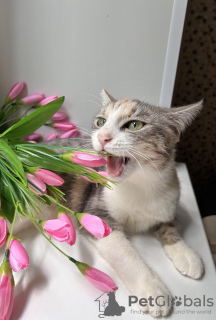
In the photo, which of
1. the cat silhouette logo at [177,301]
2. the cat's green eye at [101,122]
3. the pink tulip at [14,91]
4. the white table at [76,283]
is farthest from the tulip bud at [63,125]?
the cat silhouette logo at [177,301]

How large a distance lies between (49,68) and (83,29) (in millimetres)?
149

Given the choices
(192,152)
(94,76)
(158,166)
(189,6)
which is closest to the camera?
(158,166)

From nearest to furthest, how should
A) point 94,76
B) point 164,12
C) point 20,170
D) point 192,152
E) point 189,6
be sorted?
point 20,170
point 164,12
point 94,76
point 189,6
point 192,152

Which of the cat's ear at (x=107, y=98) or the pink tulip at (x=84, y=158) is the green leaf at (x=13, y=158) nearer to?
the pink tulip at (x=84, y=158)

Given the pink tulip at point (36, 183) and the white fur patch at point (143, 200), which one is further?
the white fur patch at point (143, 200)

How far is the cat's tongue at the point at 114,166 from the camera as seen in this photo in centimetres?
60

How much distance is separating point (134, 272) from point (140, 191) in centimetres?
17

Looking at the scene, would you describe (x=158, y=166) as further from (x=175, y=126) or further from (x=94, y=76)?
(x=94, y=76)

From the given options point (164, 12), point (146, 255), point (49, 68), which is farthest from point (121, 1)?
point (146, 255)

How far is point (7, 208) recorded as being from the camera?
0.60 metres

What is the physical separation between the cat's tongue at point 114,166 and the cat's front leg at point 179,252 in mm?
227

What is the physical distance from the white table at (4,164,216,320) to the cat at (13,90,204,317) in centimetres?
2

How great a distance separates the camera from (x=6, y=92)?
911 millimetres

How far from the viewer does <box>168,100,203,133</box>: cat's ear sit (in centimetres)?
62
